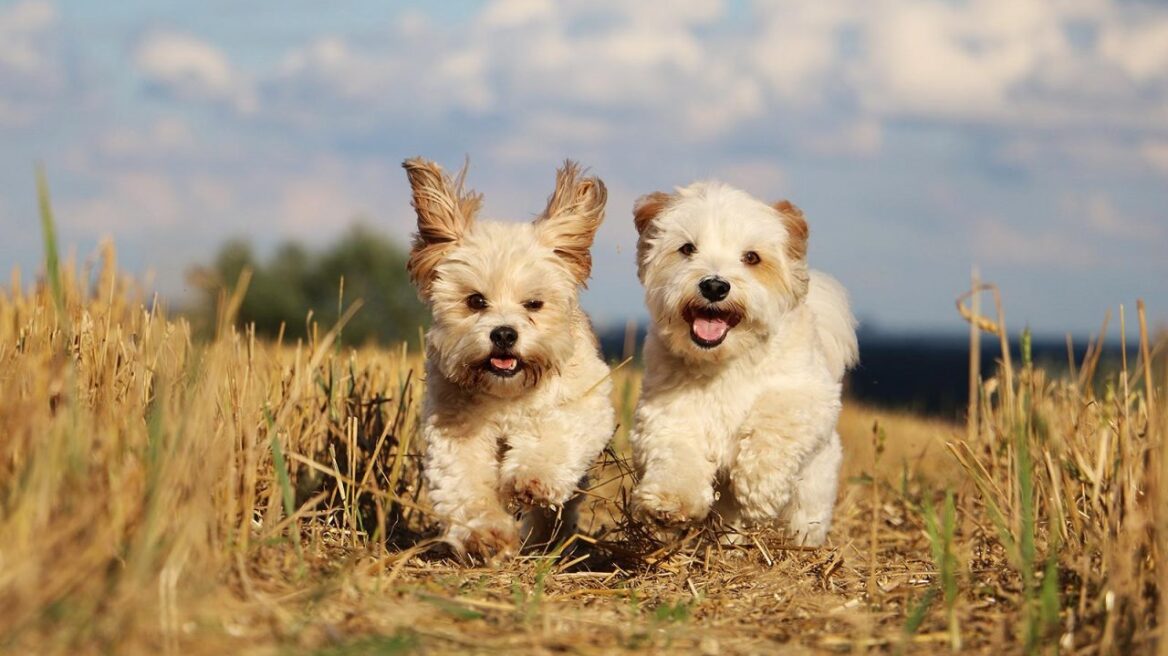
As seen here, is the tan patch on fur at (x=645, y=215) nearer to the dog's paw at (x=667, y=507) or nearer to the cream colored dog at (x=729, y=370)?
the cream colored dog at (x=729, y=370)

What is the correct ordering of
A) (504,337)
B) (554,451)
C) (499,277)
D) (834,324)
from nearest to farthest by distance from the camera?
(504,337) → (554,451) → (499,277) → (834,324)

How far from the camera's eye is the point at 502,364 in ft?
17.2

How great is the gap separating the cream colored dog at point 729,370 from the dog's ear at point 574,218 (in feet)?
0.84

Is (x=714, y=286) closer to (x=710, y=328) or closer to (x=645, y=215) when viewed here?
(x=710, y=328)

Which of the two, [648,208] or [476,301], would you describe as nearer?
[476,301]

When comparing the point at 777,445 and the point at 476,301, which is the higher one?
the point at 476,301

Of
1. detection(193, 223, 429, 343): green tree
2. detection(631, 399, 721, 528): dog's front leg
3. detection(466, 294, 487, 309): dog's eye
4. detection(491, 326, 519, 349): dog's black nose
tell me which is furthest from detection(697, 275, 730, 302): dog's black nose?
detection(193, 223, 429, 343): green tree

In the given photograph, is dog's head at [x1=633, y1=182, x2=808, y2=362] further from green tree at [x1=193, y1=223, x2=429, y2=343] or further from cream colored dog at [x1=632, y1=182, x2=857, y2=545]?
green tree at [x1=193, y1=223, x2=429, y2=343]

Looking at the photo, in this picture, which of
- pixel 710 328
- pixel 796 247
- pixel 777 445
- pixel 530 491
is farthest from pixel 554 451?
pixel 796 247

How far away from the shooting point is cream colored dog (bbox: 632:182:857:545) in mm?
5285

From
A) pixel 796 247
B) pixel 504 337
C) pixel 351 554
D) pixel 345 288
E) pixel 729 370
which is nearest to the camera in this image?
pixel 351 554

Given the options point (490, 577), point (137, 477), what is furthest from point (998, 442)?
point (137, 477)

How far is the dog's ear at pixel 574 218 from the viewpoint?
575 cm

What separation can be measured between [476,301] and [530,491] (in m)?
0.93
